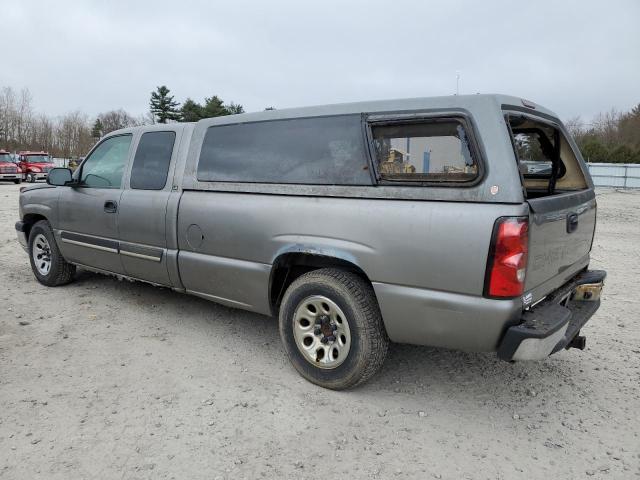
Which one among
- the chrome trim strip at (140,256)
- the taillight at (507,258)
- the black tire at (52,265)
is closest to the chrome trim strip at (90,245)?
the chrome trim strip at (140,256)

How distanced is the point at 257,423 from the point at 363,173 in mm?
1713

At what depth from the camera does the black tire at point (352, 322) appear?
2.98 metres

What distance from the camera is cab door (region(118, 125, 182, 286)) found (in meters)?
4.11

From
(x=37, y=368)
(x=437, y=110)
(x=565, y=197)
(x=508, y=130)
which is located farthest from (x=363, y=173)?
(x=37, y=368)

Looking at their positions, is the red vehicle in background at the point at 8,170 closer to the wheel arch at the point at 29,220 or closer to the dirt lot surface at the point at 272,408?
the wheel arch at the point at 29,220

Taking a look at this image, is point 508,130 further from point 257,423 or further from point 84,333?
point 84,333

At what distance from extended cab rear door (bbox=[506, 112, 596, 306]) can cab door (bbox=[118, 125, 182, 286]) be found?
290 centimetres

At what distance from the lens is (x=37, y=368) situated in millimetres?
3477

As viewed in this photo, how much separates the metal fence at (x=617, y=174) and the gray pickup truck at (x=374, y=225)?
96.5 ft

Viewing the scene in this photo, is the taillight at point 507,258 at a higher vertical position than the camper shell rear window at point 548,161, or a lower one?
lower

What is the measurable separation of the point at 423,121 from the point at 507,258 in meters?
0.98

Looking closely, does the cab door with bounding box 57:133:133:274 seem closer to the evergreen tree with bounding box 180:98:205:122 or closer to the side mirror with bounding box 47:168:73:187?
the side mirror with bounding box 47:168:73:187

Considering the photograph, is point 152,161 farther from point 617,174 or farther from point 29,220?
point 617,174

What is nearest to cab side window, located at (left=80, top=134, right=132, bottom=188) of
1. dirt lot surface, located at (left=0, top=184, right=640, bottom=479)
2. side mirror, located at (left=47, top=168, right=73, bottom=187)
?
side mirror, located at (left=47, top=168, right=73, bottom=187)
